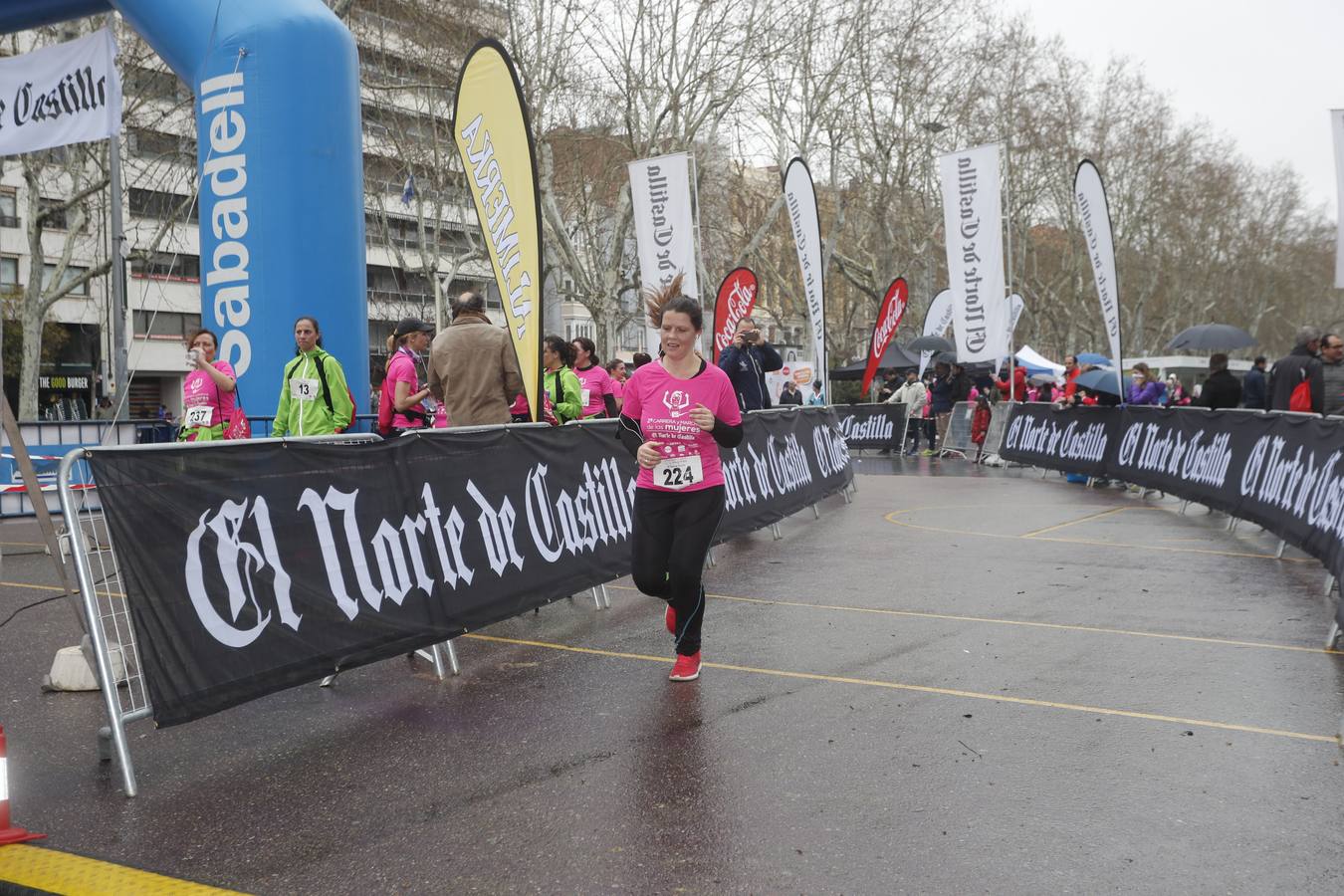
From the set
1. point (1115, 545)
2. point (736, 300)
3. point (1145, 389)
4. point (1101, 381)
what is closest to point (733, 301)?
point (736, 300)

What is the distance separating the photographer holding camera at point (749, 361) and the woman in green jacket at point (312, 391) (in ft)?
12.3

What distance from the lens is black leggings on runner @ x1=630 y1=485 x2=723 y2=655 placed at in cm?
607

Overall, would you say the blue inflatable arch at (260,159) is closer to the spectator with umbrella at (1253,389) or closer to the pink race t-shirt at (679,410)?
the pink race t-shirt at (679,410)

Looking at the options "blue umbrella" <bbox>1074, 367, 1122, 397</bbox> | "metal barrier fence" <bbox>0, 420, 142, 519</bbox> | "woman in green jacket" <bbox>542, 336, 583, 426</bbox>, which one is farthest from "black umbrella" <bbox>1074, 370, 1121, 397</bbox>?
"metal barrier fence" <bbox>0, 420, 142, 519</bbox>

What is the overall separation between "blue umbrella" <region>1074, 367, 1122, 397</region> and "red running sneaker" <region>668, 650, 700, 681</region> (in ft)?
46.9

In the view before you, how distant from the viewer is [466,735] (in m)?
5.34

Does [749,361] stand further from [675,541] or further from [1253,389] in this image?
[1253,389]

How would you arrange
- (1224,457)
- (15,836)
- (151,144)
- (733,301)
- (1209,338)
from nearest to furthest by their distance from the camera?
(15,836)
(1224,457)
(733,301)
(1209,338)
(151,144)

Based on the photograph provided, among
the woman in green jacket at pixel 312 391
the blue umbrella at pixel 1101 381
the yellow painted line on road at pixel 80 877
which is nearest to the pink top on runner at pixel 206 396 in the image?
the woman in green jacket at pixel 312 391

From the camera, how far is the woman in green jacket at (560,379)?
10.7m

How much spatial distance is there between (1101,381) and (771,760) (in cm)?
1692

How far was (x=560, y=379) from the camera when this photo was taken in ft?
35.7

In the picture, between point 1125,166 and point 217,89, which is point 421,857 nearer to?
point 217,89

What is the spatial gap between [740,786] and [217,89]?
378 inches
